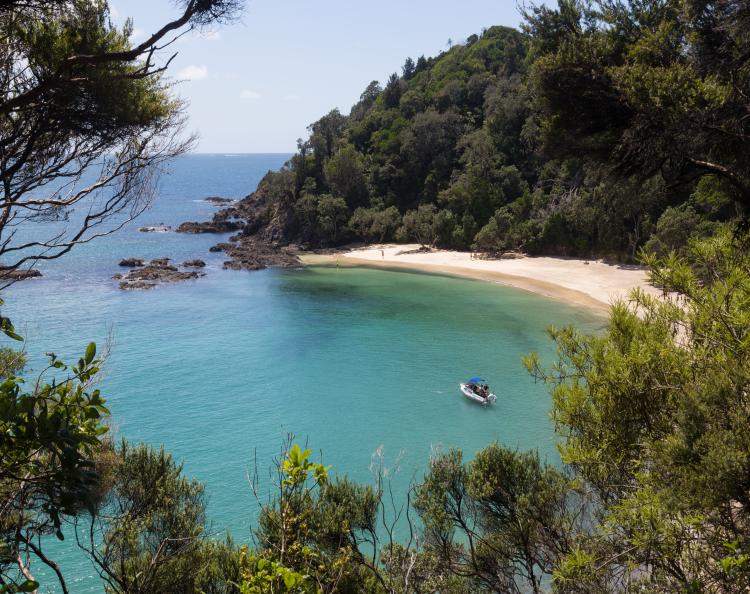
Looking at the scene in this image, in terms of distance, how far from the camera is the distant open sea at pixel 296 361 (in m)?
21.4

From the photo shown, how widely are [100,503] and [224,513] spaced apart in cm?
452

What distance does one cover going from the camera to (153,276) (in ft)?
172

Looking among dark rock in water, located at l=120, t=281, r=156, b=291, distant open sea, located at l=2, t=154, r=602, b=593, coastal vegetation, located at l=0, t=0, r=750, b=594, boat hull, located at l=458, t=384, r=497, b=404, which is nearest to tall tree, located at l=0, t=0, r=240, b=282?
coastal vegetation, located at l=0, t=0, r=750, b=594

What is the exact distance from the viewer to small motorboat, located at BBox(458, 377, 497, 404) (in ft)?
81.9

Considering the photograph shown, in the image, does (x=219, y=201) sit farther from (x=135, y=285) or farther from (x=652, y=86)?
(x=652, y=86)

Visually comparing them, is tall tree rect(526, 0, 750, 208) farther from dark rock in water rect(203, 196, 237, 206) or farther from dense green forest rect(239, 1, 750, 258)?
dark rock in water rect(203, 196, 237, 206)

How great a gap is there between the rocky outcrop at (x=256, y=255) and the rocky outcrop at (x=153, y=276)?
5484 mm

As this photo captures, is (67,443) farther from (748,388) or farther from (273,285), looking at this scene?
(273,285)

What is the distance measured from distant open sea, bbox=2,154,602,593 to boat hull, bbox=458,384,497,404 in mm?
434

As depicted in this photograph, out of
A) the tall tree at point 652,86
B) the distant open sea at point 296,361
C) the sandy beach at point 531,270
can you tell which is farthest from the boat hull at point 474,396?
the tall tree at point 652,86

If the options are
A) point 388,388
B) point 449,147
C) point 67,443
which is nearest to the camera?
point 67,443

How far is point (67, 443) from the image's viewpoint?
3139 millimetres

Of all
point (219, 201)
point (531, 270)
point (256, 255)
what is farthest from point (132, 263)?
point (219, 201)

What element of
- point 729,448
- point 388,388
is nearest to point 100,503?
point 729,448
